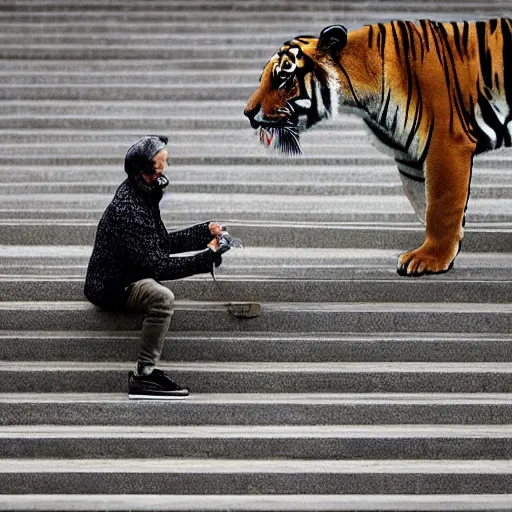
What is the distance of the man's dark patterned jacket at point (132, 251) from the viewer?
6.78m

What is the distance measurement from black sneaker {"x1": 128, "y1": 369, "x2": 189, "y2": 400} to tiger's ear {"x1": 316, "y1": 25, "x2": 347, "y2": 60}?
6.91ft

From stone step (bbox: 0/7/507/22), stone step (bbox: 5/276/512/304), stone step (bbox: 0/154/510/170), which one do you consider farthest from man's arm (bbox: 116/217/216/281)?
stone step (bbox: 0/7/507/22)

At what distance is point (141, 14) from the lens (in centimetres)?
1164

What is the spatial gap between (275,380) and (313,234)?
1332 mm

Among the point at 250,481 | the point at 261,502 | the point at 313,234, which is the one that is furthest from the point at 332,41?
the point at 261,502

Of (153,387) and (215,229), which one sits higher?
(215,229)

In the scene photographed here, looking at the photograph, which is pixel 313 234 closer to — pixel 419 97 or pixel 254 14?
pixel 419 97

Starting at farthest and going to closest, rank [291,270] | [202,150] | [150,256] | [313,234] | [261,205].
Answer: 1. [202,150]
2. [261,205]
3. [313,234]
4. [291,270]
5. [150,256]

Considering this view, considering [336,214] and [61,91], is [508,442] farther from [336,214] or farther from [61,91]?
[61,91]

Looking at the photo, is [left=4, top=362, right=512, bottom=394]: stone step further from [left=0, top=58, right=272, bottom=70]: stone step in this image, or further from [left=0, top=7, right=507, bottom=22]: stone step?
[left=0, top=7, right=507, bottom=22]: stone step

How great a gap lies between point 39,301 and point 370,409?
81.0 inches

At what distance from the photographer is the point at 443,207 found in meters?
7.41

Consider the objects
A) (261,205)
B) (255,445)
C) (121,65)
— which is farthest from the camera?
(121,65)

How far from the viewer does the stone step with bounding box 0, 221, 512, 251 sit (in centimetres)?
795
